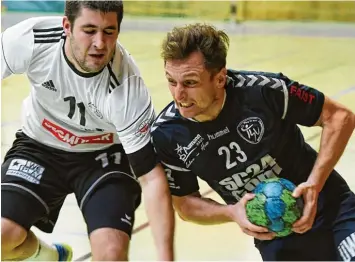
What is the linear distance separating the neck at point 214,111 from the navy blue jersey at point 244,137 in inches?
0.7

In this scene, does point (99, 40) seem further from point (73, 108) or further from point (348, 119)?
point (348, 119)

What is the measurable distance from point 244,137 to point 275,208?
312mm

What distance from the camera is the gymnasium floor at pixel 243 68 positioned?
3.57 m

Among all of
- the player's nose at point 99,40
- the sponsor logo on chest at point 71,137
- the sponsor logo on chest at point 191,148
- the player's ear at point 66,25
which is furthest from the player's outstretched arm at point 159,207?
the player's ear at point 66,25

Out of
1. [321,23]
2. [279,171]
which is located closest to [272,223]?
[279,171]

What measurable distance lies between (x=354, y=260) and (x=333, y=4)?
561 cm

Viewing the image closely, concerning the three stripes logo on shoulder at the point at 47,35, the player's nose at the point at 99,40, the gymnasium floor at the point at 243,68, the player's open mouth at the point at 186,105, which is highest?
the player's nose at the point at 99,40

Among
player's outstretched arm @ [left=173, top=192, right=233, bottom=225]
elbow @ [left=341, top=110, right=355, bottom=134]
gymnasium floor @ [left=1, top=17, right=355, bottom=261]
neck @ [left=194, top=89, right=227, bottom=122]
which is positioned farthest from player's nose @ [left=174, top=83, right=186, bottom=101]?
gymnasium floor @ [left=1, top=17, right=355, bottom=261]

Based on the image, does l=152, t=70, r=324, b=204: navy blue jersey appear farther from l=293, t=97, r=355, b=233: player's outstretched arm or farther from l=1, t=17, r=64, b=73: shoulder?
l=1, t=17, r=64, b=73: shoulder

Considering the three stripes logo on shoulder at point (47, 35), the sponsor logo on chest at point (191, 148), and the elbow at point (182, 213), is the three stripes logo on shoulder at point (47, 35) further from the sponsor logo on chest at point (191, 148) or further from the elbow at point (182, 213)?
the elbow at point (182, 213)

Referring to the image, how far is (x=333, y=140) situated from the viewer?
102 inches

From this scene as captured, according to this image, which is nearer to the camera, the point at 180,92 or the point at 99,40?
the point at 180,92

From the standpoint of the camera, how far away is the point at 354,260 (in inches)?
100.0

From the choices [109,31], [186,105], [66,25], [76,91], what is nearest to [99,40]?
[109,31]
